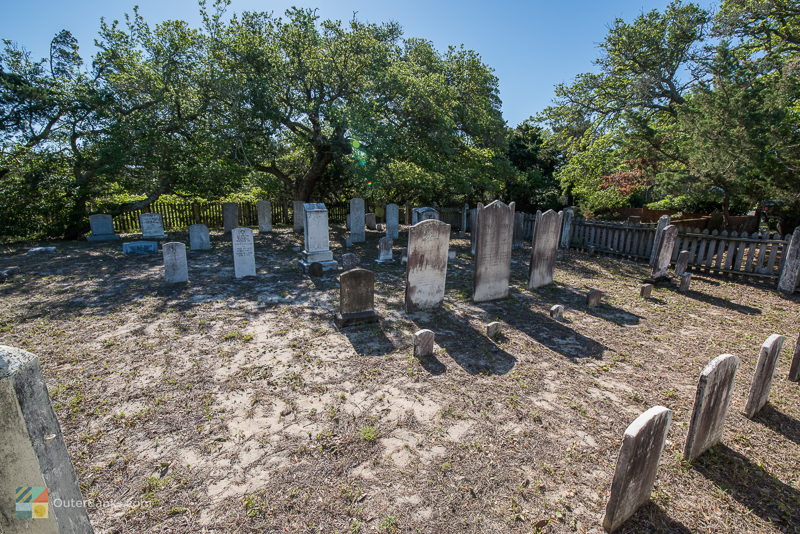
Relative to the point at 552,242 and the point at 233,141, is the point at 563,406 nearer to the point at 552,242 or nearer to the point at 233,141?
the point at 552,242

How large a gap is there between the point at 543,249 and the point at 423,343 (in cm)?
500

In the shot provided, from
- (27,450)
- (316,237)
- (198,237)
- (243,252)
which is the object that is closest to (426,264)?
(316,237)

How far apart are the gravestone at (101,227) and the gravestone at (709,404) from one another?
1871 centimetres

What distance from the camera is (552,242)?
348 inches

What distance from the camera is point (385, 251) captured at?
37.8 ft

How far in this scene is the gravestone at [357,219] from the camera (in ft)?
48.9

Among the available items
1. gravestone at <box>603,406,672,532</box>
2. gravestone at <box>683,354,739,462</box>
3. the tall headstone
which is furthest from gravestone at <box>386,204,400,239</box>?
gravestone at <box>603,406,672,532</box>

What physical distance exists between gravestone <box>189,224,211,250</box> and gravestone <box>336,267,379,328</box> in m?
9.04

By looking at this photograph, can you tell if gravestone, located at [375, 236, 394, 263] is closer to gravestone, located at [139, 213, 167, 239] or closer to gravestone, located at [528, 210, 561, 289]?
gravestone, located at [528, 210, 561, 289]

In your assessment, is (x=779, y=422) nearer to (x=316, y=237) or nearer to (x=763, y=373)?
(x=763, y=373)

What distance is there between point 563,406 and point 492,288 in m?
3.85

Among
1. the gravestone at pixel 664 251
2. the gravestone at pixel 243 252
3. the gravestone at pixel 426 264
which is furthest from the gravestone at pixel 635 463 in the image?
the gravestone at pixel 243 252

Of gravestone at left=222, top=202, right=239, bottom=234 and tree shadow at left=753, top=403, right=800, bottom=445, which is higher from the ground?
gravestone at left=222, top=202, right=239, bottom=234

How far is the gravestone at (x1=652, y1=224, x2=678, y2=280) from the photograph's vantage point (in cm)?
894
